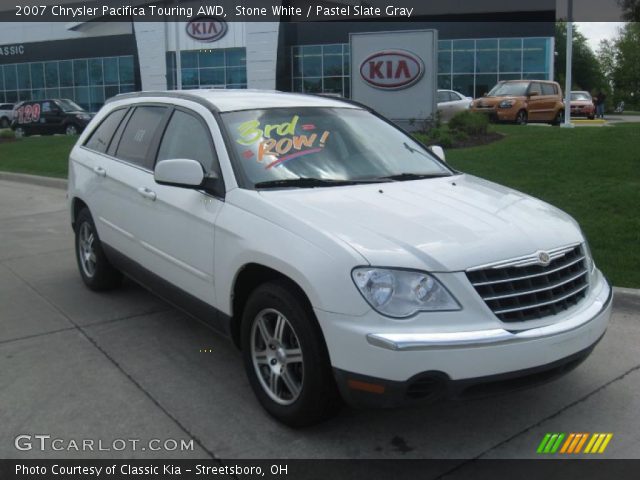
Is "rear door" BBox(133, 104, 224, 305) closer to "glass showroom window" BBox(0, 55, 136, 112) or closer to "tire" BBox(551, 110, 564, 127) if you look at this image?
"tire" BBox(551, 110, 564, 127)

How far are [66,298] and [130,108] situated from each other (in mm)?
1761

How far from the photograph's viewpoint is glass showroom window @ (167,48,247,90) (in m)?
45.2

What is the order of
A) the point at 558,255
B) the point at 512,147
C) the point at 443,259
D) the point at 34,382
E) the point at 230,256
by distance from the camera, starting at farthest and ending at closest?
1. the point at 512,147
2. the point at 34,382
3. the point at 230,256
4. the point at 558,255
5. the point at 443,259

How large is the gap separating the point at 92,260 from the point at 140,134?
1.40m

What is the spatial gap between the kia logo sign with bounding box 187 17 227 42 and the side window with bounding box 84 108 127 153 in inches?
1586

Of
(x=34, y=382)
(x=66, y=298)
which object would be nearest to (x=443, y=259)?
(x=34, y=382)

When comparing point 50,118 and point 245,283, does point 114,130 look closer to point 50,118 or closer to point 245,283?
point 245,283

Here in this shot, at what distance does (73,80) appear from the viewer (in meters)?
50.8

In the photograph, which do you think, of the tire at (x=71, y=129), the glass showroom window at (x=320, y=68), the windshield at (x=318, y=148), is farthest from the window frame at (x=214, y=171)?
the glass showroom window at (x=320, y=68)

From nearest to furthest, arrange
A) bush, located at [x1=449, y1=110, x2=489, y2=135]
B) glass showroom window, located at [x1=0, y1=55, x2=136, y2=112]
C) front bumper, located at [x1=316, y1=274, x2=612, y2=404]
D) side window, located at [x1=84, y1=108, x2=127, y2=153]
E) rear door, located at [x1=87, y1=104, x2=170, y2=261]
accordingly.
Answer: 1. front bumper, located at [x1=316, y1=274, x2=612, y2=404]
2. rear door, located at [x1=87, y1=104, x2=170, y2=261]
3. side window, located at [x1=84, y1=108, x2=127, y2=153]
4. bush, located at [x1=449, y1=110, x2=489, y2=135]
5. glass showroom window, located at [x1=0, y1=55, x2=136, y2=112]

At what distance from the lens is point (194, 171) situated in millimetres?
4035

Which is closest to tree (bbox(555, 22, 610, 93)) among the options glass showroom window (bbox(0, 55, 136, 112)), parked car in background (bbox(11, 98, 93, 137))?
glass showroom window (bbox(0, 55, 136, 112))

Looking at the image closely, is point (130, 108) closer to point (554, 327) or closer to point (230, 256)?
point (230, 256)

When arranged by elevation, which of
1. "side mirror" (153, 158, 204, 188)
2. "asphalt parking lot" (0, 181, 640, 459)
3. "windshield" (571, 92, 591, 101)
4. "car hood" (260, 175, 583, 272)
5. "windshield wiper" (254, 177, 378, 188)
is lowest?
"asphalt parking lot" (0, 181, 640, 459)
